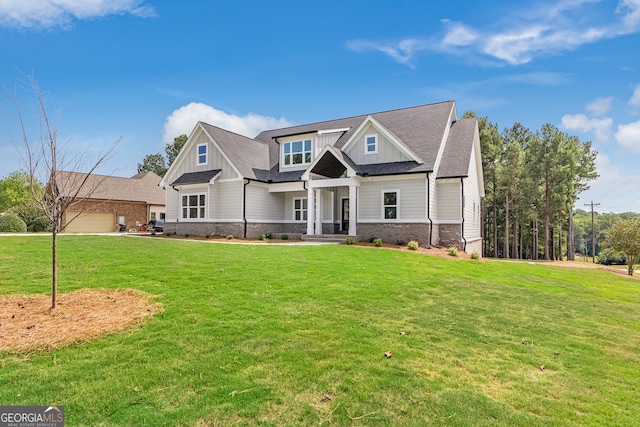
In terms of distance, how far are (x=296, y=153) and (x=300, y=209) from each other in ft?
13.0

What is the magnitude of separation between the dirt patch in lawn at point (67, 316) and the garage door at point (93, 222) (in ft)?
104

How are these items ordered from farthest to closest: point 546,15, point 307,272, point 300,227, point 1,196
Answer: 1. point 1,196
2. point 300,227
3. point 546,15
4. point 307,272

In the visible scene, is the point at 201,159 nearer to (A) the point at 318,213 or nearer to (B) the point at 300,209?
(B) the point at 300,209

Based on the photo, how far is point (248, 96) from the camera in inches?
786

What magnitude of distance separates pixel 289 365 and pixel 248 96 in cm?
1863

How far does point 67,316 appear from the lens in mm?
5523

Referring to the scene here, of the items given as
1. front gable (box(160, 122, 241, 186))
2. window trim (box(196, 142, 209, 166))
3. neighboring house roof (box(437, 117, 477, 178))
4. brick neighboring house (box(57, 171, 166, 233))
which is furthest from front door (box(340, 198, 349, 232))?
brick neighboring house (box(57, 171, 166, 233))

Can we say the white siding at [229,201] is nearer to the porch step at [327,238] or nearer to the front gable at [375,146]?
the porch step at [327,238]

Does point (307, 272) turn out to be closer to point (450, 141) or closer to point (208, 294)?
point (208, 294)

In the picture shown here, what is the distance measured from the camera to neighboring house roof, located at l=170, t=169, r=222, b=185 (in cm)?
2239

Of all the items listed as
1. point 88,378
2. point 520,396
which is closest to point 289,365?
point 88,378

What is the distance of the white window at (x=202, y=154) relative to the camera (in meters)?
23.8

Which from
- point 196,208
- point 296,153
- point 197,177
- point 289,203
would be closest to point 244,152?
point 197,177

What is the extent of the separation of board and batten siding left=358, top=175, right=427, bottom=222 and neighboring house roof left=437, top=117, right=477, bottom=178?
1886mm
